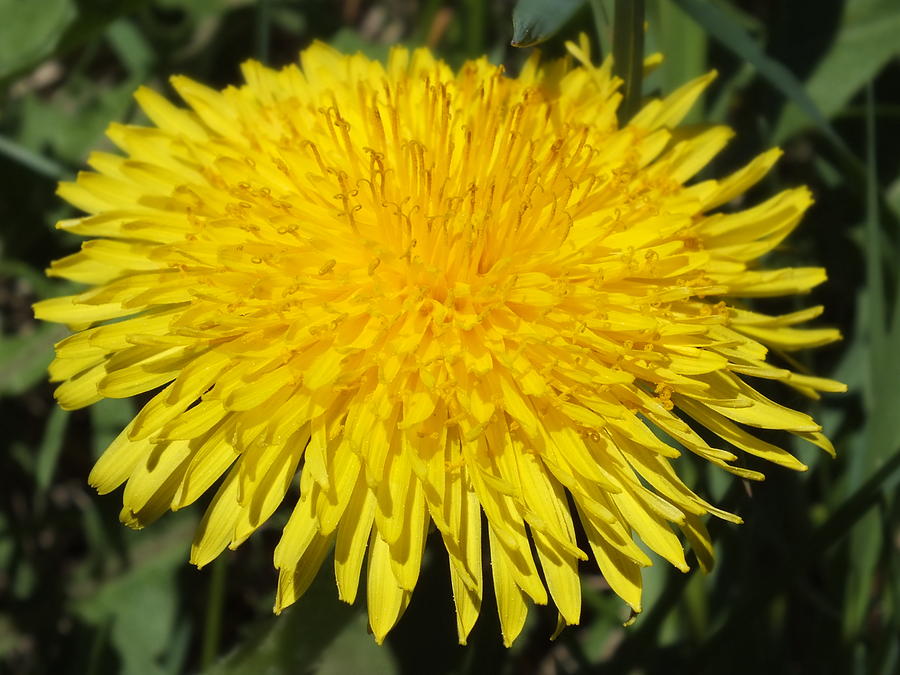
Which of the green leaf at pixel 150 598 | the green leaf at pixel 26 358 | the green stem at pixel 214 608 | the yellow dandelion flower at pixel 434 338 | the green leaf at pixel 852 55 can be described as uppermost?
the green leaf at pixel 852 55

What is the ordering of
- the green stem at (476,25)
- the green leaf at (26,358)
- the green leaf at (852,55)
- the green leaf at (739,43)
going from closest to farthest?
the green leaf at (739,43), the green leaf at (26,358), the green leaf at (852,55), the green stem at (476,25)

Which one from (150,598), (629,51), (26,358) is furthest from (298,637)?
(629,51)

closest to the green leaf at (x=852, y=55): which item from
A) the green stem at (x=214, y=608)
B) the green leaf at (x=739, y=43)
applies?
the green leaf at (x=739, y=43)

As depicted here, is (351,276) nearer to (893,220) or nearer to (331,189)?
(331,189)

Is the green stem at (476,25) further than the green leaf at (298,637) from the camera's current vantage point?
Yes

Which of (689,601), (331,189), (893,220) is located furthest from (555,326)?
(893,220)

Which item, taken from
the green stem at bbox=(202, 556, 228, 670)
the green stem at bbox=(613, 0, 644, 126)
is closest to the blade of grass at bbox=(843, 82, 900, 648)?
the green stem at bbox=(613, 0, 644, 126)

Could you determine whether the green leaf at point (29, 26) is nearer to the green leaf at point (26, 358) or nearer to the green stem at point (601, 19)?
the green leaf at point (26, 358)
